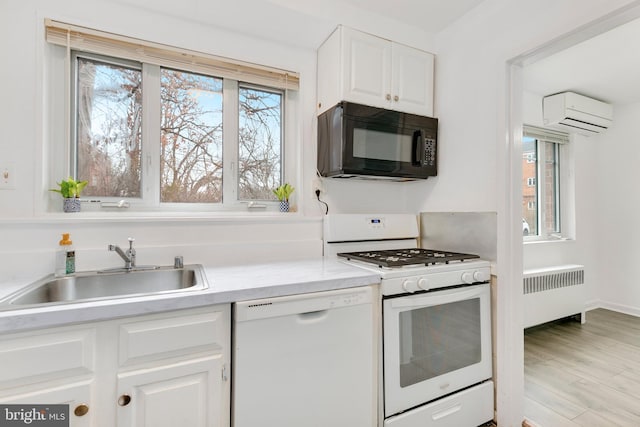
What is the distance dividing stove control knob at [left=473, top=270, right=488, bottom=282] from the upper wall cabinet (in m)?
1.09

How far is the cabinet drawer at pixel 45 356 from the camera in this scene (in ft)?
2.89

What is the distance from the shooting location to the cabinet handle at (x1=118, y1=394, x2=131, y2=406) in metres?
1.00

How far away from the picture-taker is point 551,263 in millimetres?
3197

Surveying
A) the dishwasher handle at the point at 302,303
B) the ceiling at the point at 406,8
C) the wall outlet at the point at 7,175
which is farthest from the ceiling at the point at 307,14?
the dishwasher handle at the point at 302,303

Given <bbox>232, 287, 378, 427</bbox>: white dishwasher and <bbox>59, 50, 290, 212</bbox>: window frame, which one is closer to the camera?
<bbox>232, 287, 378, 427</bbox>: white dishwasher

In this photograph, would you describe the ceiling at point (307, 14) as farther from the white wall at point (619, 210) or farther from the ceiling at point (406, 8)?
the white wall at point (619, 210)

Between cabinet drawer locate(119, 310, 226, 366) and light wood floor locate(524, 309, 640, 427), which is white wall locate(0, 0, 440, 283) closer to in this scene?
cabinet drawer locate(119, 310, 226, 366)

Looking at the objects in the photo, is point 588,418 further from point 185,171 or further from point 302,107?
point 185,171

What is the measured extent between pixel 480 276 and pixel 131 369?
5.44ft

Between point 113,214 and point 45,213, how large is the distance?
0.28 metres

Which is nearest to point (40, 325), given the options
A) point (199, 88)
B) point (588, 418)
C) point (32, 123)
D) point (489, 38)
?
point (32, 123)

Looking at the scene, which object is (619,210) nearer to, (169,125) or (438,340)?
(438,340)

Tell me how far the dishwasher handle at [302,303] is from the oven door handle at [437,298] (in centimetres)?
18

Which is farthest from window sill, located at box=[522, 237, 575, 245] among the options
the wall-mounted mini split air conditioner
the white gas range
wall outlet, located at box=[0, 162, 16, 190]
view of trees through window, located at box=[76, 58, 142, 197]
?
wall outlet, located at box=[0, 162, 16, 190]
